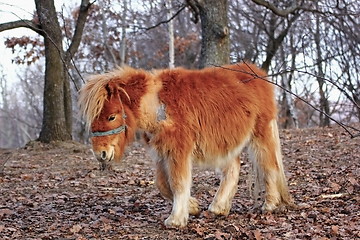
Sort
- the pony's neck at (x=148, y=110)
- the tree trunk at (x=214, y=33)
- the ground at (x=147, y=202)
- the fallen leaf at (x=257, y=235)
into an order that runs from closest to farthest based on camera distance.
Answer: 1. the fallen leaf at (x=257, y=235)
2. the ground at (x=147, y=202)
3. the pony's neck at (x=148, y=110)
4. the tree trunk at (x=214, y=33)

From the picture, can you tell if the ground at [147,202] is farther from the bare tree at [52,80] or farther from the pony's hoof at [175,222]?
the bare tree at [52,80]

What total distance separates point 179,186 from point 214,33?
24.3 ft

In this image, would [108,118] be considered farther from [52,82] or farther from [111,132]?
[52,82]

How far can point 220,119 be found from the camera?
5.92 metres

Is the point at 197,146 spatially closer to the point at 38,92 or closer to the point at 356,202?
the point at 356,202

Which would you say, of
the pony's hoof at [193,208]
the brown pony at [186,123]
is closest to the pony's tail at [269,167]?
the brown pony at [186,123]

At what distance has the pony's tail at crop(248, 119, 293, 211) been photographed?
624 cm

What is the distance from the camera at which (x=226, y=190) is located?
631cm

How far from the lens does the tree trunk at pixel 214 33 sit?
1245 cm

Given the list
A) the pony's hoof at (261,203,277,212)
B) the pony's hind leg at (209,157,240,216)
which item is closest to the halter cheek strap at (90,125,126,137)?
the pony's hind leg at (209,157,240,216)

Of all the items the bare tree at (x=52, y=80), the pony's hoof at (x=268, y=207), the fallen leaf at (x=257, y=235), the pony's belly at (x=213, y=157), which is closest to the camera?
the fallen leaf at (x=257, y=235)

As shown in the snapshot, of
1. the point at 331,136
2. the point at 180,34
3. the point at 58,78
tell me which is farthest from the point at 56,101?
the point at 180,34

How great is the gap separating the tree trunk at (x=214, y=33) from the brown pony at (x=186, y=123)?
613 cm

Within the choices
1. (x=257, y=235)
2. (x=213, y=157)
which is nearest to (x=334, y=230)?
(x=257, y=235)
